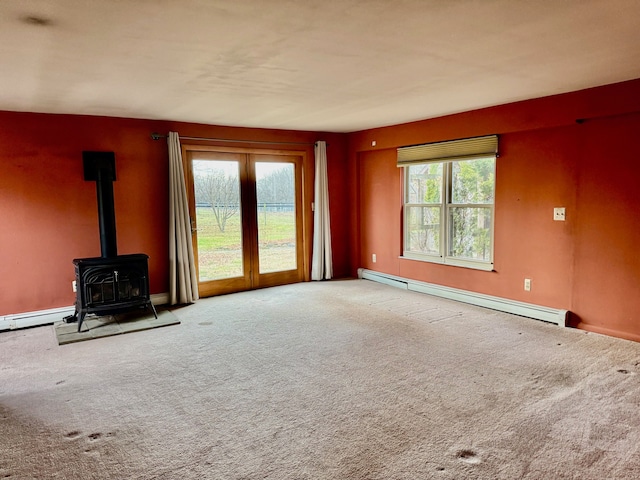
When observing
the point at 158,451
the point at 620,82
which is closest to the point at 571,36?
the point at 620,82

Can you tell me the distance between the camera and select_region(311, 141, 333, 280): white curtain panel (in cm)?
650

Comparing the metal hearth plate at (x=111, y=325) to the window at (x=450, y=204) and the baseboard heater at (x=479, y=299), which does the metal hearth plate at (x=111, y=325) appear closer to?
the baseboard heater at (x=479, y=299)

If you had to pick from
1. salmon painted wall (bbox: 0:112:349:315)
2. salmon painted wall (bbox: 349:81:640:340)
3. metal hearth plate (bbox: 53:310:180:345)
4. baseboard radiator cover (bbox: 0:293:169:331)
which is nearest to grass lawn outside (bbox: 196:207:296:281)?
salmon painted wall (bbox: 0:112:349:315)

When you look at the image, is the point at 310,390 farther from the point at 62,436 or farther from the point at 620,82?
the point at 620,82

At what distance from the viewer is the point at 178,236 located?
5.28 metres

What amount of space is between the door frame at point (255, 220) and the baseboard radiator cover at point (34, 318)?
1629 millimetres

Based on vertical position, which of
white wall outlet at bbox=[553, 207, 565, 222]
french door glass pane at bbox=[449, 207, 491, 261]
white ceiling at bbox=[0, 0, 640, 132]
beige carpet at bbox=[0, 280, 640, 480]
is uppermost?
white ceiling at bbox=[0, 0, 640, 132]

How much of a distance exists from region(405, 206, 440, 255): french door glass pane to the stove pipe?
3937 millimetres

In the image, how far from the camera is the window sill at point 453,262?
16.5 ft

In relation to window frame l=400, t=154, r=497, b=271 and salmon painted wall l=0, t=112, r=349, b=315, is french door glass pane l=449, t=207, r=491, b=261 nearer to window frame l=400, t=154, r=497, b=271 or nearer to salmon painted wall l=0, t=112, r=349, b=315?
window frame l=400, t=154, r=497, b=271

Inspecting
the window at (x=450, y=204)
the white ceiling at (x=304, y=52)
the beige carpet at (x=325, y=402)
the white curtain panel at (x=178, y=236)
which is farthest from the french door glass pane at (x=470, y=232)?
the white curtain panel at (x=178, y=236)

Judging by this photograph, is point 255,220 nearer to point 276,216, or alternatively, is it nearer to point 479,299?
point 276,216

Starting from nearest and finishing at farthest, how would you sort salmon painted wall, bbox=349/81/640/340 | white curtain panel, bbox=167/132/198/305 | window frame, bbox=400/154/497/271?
salmon painted wall, bbox=349/81/640/340 < window frame, bbox=400/154/497/271 < white curtain panel, bbox=167/132/198/305

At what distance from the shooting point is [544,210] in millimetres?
4383
